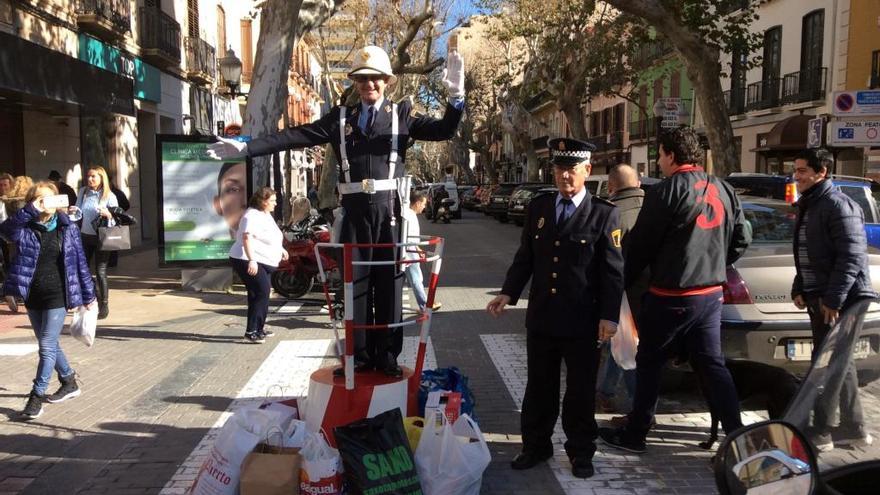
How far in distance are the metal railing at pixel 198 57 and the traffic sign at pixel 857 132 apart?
56.3 ft

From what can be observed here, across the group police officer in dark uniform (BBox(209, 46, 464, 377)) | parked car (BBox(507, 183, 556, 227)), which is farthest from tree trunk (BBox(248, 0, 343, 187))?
parked car (BBox(507, 183, 556, 227))

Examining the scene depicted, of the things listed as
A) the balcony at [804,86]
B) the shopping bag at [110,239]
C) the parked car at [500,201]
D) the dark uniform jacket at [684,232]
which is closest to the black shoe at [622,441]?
the dark uniform jacket at [684,232]

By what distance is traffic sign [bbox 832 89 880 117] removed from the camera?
13.0m

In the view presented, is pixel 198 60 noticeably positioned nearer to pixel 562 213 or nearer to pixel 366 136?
pixel 366 136

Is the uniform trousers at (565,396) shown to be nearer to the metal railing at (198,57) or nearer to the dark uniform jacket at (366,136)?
the dark uniform jacket at (366,136)

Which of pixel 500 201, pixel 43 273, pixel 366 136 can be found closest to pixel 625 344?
pixel 366 136

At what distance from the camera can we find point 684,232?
406 cm

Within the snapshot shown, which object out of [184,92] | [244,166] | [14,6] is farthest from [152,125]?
[244,166]

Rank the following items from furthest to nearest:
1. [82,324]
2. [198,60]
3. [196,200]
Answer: [198,60]
[196,200]
[82,324]

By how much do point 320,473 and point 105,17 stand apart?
15306 mm

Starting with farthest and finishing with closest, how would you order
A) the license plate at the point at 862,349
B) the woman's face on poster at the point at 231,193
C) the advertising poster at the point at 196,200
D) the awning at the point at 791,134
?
the awning at the point at 791,134 < the woman's face on poster at the point at 231,193 < the advertising poster at the point at 196,200 < the license plate at the point at 862,349

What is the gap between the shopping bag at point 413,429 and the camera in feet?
12.1

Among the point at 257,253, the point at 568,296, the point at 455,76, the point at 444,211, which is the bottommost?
the point at 444,211

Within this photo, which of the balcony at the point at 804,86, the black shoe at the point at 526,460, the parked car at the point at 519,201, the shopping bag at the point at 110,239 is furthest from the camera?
the parked car at the point at 519,201
